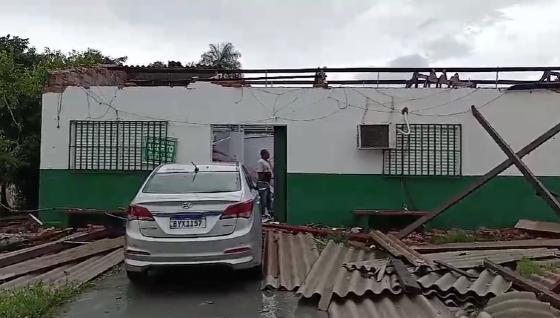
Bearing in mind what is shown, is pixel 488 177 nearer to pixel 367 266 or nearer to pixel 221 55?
pixel 367 266

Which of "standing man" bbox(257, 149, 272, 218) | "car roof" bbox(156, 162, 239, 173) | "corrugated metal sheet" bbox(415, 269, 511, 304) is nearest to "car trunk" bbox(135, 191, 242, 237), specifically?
"car roof" bbox(156, 162, 239, 173)

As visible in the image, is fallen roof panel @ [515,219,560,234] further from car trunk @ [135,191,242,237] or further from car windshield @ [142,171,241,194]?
car trunk @ [135,191,242,237]

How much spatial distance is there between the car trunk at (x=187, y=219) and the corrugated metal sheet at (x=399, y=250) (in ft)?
7.96

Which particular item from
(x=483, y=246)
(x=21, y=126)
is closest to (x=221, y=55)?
(x=21, y=126)

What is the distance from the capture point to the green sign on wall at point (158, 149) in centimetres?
1284

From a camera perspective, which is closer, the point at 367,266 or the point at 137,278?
the point at 367,266

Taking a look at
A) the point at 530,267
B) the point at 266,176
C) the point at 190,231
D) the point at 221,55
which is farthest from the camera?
the point at 221,55

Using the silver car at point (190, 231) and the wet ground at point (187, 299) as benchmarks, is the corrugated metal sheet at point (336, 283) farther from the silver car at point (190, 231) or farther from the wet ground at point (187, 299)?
the silver car at point (190, 231)

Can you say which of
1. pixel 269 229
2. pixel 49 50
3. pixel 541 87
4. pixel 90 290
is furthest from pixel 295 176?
pixel 49 50

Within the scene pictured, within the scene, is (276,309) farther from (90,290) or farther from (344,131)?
(344,131)

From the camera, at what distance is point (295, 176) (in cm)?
1276

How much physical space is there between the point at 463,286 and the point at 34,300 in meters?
4.43

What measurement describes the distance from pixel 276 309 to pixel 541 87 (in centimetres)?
884

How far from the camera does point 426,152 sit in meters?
12.7
